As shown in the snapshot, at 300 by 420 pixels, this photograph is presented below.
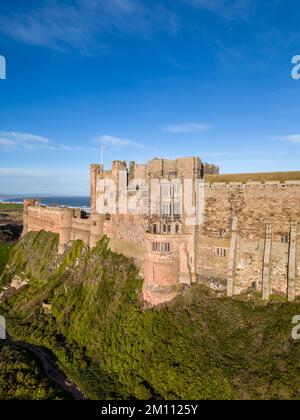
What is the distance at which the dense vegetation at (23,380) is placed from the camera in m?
28.6

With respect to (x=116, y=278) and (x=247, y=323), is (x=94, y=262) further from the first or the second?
(x=247, y=323)

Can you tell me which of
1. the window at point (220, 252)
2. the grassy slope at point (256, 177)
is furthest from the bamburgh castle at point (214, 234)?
the grassy slope at point (256, 177)

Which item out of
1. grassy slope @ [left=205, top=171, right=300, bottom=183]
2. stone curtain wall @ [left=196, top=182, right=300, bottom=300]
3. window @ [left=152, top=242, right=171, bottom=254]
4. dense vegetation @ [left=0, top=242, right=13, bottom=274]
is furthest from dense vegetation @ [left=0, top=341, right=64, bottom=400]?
dense vegetation @ [left=0, top=242, right=13, bottom=274]

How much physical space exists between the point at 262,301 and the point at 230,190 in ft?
40.1

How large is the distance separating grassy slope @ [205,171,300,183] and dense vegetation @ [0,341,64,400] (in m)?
27.9

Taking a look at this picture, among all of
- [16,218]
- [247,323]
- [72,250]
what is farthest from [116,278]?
[16,218]

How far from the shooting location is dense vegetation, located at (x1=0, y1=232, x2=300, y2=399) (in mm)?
24562

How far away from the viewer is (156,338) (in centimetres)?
3062

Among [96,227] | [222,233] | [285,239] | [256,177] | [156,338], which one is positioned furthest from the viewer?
[96,227]

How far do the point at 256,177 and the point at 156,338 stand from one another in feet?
66.1

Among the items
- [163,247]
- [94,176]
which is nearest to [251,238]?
[163,247]

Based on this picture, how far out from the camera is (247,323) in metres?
29.0

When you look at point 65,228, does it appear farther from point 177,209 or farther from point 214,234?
point 214,234

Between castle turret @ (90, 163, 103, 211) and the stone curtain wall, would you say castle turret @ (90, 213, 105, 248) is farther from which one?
the stone curtain wall
